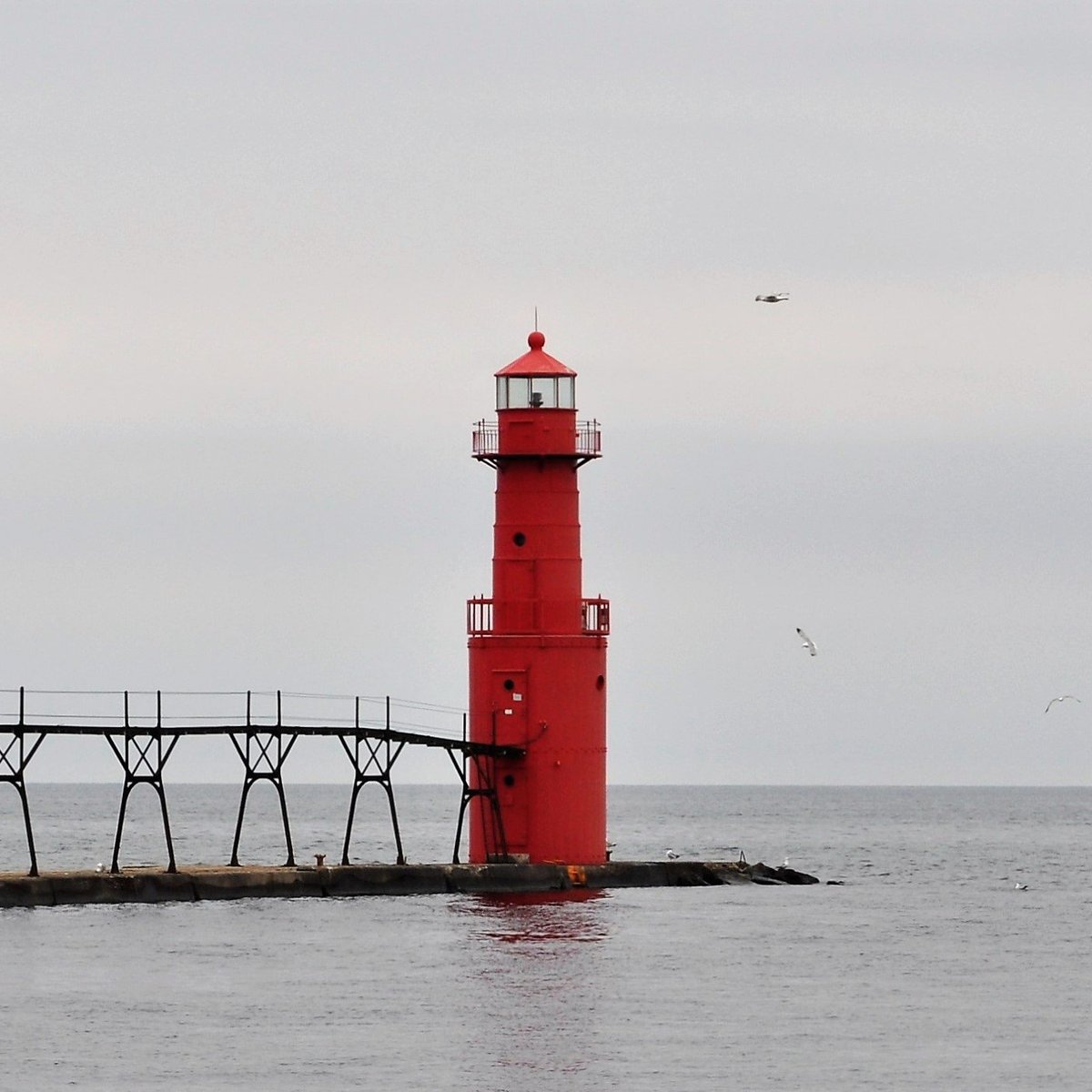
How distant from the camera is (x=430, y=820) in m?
140

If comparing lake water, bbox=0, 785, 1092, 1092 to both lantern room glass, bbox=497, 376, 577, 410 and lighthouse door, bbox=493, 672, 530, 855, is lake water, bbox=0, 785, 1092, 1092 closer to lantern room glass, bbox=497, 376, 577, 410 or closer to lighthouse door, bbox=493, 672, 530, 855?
lighthouse door, bbox=493, 672, 530, 855

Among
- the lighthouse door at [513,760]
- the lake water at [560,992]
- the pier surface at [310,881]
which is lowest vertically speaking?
the lake water at [560,992]

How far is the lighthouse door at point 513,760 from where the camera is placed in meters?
54.0

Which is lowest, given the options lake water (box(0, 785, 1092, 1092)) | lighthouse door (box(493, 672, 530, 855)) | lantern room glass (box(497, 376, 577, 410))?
lake water (box(0, 785, 1092, 1092))

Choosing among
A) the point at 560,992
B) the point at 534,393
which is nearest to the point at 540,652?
the point at 534,393

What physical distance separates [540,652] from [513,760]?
2.27 meters

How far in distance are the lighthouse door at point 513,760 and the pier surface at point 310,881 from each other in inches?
40.8

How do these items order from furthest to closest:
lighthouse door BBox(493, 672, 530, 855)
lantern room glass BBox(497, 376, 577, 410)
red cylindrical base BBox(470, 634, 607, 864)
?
lantern room glass BBox(497, 376, 577, 410)
lighthouse door BBox(493, 672, 530, 855)
red cylindrical base BBox(470, 634, 607, 864)

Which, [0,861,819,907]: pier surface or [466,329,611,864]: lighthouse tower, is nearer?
[0,861,819,907]: pier surface

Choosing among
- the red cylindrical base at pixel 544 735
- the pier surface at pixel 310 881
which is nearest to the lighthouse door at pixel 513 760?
the red cylindrical base at pixel 544 735

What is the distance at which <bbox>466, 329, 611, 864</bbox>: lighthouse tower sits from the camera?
2119 inches

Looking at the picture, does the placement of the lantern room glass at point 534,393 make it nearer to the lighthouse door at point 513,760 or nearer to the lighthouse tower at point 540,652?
the lighthouse tower at point 540,652

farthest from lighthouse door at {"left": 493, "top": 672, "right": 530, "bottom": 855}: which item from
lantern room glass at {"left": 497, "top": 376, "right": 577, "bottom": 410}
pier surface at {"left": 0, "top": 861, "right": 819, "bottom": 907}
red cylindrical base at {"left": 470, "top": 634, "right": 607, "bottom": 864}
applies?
lantern room glass at {"left": 497, "top": 376, "right": 577, "bottom": 410}

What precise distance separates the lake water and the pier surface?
483 millimetres
